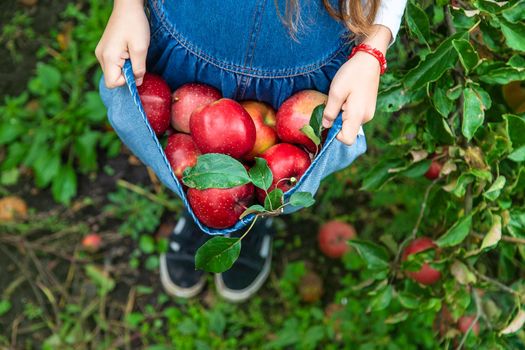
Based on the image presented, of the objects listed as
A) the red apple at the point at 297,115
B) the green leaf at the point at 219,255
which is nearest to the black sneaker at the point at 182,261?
the red apple at the point at 297,115

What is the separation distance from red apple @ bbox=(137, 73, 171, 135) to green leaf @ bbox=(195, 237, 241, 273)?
0.91 feet

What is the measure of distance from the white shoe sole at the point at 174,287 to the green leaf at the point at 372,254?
703mm

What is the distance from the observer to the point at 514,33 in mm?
871

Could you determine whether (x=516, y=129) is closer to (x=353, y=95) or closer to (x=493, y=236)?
(x=493, y=236)

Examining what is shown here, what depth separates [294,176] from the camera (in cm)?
89

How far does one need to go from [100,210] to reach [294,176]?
1027mm

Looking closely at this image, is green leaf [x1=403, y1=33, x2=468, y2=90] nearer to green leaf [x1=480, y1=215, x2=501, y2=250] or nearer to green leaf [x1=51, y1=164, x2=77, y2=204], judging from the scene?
green leaf [x1=480, y1=215, x2=501, y2=250]

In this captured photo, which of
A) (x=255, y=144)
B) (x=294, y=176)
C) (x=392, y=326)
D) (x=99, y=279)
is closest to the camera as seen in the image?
(x=294, y=176)

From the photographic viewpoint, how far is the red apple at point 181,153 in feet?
3.04

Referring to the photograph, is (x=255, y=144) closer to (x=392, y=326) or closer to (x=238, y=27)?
(x=238, y=27)

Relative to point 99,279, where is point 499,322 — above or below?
above

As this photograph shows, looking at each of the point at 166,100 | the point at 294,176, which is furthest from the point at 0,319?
the point at 294,176

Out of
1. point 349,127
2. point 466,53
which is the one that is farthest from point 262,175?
point 466,53

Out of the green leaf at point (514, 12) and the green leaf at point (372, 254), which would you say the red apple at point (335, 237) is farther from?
the green leaf at point (514, 12)
